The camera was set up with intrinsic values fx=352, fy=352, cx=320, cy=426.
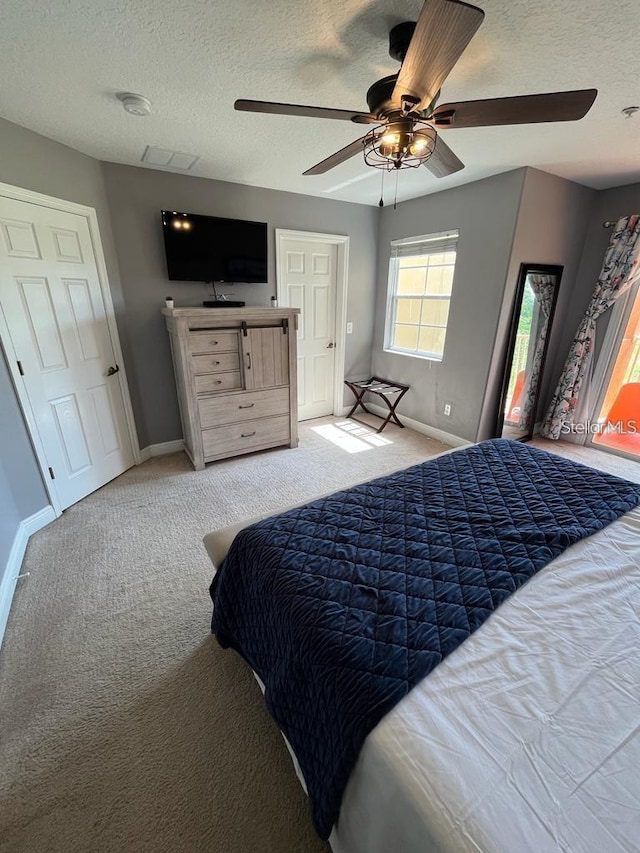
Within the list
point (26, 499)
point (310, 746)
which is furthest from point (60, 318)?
point (310, 746)

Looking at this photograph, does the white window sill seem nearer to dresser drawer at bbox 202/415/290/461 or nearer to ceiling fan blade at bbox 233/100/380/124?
dresser drawer at bbox 202/415/290/461

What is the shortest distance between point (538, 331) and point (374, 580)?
132 inches

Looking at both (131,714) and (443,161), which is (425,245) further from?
(131,714)

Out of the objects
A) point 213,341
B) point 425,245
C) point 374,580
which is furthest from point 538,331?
point 374,580

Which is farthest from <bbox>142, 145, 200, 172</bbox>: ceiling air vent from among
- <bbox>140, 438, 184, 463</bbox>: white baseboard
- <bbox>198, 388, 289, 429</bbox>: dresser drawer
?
<bbox>140, 438, 184, 463</bbox>: white baseboard

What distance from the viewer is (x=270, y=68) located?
1.57 meters

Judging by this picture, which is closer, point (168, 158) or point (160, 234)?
point (168, 158)

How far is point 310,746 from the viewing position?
88 centimetres

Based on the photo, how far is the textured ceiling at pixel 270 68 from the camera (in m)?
1.26

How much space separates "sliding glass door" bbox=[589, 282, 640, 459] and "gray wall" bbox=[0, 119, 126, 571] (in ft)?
14.9

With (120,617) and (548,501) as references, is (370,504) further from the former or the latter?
(120,617)

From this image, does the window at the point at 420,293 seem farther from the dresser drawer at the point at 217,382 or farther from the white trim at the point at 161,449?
the white trim at the point at 161,449

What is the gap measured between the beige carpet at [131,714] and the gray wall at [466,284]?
8.31ft

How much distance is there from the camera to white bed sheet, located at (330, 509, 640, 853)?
0.59 metres
